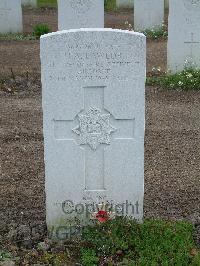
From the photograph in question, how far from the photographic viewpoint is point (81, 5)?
35.7 ft

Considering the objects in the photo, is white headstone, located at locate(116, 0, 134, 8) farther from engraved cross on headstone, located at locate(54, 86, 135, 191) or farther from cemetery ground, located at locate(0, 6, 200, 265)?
engraved cross on headstone, located at locate(54, 86, 135, 191)

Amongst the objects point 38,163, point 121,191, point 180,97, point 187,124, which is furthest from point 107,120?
point 180,97

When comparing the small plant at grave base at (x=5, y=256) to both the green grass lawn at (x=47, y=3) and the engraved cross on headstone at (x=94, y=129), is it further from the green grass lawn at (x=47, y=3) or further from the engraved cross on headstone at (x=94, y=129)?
the green grass lawn at (x=47, y=3)

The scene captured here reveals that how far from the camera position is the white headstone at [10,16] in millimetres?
14453

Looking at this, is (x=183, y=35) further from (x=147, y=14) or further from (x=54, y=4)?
(x=54, y=4)

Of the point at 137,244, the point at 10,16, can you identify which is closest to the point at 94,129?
the point at 137,244

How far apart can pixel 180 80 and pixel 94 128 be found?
5.24 meters

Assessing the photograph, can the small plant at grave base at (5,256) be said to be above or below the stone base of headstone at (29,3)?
below

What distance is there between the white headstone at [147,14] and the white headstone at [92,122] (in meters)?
10.1

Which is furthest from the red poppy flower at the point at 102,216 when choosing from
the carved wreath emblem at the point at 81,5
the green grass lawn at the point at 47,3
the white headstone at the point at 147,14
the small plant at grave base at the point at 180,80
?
the green grass lawn at the point at 47,3

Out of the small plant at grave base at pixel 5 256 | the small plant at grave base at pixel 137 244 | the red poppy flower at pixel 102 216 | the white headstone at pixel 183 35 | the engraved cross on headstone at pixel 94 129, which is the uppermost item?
the white headstone at pixel 183 35

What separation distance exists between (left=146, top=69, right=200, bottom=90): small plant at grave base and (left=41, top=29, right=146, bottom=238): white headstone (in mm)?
5033

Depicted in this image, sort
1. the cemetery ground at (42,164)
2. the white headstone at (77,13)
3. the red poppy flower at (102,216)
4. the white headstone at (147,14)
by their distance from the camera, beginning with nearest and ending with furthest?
1. the red poppy flower at (102,216)
2. the cemetery ground at (42,164)
3. the white headstone at (77,13)
4. the white headstone at (147,14)

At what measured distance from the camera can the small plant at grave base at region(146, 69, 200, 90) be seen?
30.5ft
